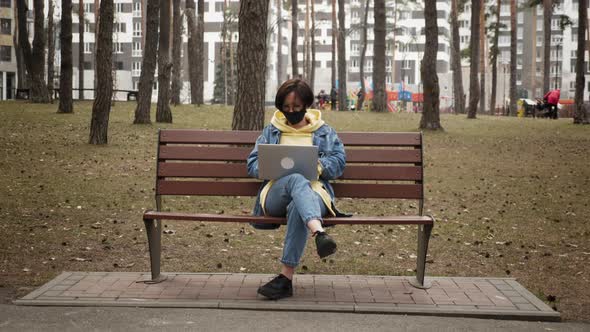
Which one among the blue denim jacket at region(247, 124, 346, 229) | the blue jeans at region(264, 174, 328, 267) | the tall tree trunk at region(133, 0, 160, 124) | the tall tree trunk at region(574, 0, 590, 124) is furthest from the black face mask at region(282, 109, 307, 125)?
the tall tree trunk at region(574, 0, 590, 124)

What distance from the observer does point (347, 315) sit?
19.3 feet

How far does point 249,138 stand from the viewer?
7012 mm

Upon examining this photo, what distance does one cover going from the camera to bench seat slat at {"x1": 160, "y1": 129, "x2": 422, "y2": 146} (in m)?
6.96

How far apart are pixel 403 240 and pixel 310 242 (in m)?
0.96

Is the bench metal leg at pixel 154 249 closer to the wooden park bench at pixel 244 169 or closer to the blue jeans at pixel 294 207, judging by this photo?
the wooden park bench at pixel 244 169

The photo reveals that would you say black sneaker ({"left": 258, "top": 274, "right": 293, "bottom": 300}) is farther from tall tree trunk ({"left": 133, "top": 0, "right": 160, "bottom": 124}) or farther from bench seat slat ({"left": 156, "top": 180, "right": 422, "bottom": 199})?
tall tree trunk ({"left": 133, "top": 0, "right": 160, "bottom": 124})

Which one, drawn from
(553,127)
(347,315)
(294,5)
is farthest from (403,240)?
(294,5)

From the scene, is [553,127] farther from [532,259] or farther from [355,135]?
[355,135]

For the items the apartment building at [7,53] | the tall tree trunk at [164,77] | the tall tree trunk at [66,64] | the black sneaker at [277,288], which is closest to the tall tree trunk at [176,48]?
the tall tree trunk at [66,64]

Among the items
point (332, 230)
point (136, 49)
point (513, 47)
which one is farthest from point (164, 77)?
point (136, 49)

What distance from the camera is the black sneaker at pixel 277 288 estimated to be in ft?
20.4

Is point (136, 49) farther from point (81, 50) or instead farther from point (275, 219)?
point (275, 219)

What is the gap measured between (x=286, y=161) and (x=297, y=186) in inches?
9.5

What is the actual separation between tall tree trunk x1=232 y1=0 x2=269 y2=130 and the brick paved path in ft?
19.8
